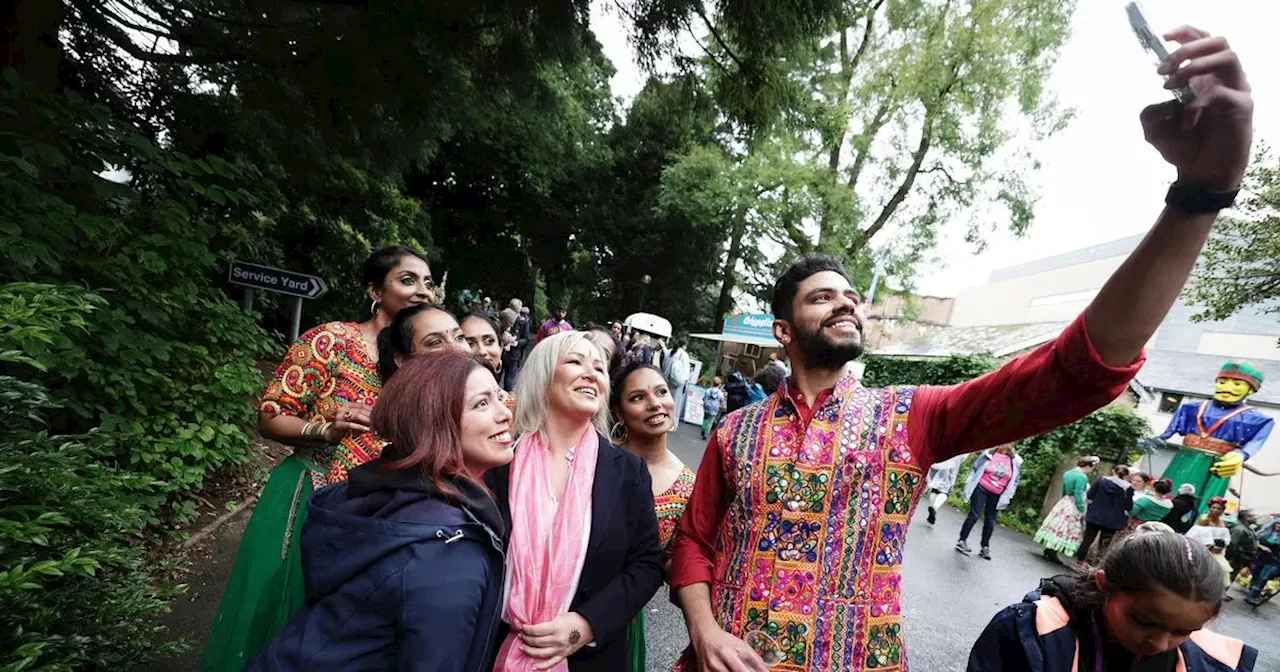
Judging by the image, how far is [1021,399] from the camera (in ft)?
3.81

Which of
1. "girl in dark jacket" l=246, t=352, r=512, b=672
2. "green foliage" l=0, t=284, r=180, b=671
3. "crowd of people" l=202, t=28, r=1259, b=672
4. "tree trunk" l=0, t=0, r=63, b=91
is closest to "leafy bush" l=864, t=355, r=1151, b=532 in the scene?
"crowd of people" l=202, t=28, r=1259, b=672

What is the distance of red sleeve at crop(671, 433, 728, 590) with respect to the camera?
1.63 meters

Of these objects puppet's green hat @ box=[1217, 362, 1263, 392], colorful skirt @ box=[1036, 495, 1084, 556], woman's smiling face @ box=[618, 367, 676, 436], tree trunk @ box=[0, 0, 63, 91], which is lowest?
colorful skirt @ box=[1036, 495, 1084, 556]

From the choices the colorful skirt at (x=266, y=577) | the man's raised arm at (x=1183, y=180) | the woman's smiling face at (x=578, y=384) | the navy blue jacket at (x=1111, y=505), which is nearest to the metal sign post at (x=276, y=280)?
the colorful skirt at (x=266, y=577)

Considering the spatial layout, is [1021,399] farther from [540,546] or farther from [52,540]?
[52,540]

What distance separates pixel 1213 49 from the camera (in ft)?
2.53

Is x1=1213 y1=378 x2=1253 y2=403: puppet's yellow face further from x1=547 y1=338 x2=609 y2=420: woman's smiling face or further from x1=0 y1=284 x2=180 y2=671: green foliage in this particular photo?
x1=0 y1=284 x2=180 y2=671: green foliage

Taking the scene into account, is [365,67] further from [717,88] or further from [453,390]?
[453,390]

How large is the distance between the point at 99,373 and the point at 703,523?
3.36 m

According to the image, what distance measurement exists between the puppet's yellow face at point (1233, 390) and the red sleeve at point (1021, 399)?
7332 millimetres

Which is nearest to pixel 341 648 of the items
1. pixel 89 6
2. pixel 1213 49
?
pixel 1213 49

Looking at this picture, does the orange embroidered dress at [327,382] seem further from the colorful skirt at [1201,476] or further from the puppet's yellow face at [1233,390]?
the colorful skirt at [1201,476]

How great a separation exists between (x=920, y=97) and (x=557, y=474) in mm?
17306

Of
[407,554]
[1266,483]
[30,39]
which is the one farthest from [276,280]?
[1266,483]
